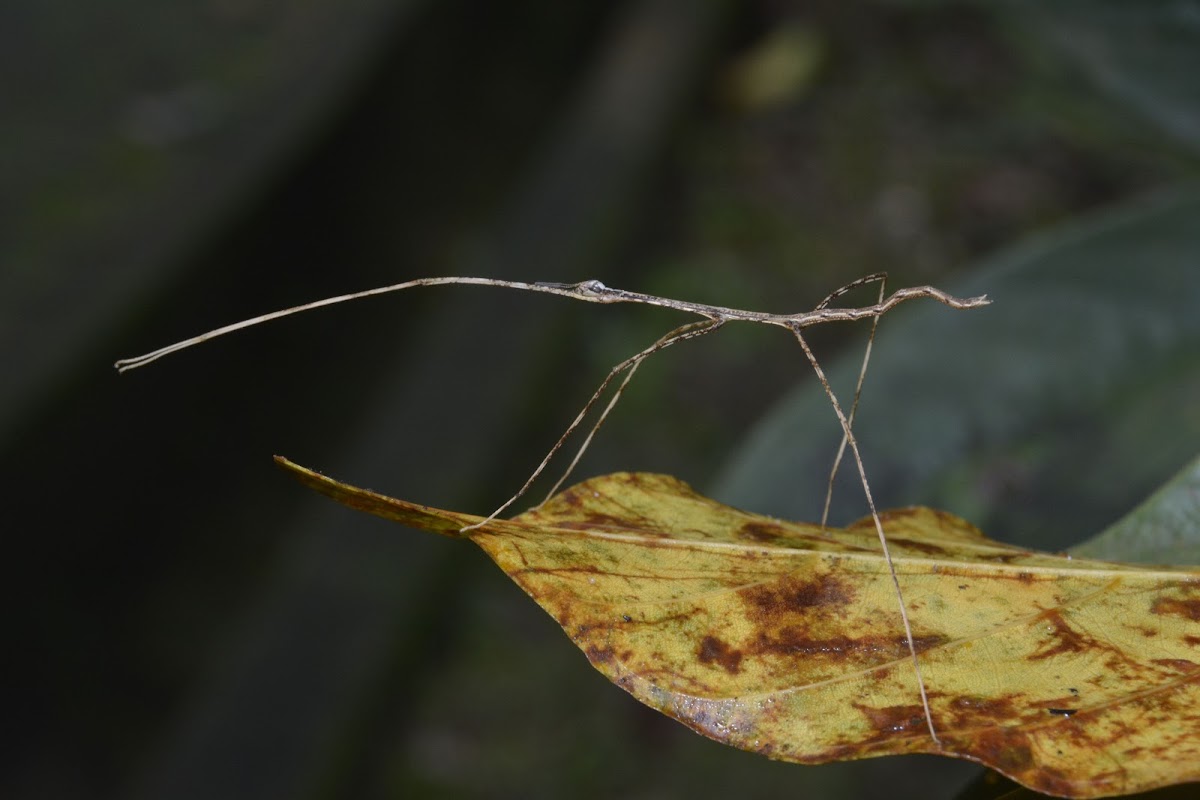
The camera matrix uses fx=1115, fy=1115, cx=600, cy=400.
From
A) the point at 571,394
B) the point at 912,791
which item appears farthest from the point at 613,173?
the point at 912,791

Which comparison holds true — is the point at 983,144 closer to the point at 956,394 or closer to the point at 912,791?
the point at 912,791

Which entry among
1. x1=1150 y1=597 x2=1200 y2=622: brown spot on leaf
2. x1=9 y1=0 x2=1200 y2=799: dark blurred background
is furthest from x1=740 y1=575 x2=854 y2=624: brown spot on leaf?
x1=9 y1=0 x2=1200 y2=799: dark blurred background

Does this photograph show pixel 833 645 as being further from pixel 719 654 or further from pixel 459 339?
pixel 459 339

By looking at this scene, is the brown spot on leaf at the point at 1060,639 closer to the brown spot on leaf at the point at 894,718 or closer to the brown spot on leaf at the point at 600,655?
the brown spot on leaf at the point at 894,718

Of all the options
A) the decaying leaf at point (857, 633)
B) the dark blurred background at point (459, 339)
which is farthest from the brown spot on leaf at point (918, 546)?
the dark blurred background at point (459, 339)

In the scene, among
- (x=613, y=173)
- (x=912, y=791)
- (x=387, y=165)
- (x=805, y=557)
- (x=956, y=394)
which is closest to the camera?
(x=805, y=557)

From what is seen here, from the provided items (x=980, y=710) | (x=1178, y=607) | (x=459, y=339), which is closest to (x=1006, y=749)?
(x=980, y=710)
